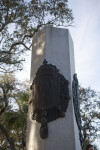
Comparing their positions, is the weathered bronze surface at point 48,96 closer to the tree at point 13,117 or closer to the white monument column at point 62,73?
the white monument column at point 62,73

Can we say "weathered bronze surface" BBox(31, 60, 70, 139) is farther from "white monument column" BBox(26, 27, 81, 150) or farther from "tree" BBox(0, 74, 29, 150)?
"tree" BBox(0, 74, 29, 150)

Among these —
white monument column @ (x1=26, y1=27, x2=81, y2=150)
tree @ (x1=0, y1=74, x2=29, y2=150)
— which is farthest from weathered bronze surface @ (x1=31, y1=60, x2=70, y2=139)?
tree @ (x1=0, y1=74, x2=29, y2=150)

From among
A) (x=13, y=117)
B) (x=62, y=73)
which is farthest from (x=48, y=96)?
(x=13, y=117)

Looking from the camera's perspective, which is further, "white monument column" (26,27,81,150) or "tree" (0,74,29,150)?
"tree" (0,74,29,150)

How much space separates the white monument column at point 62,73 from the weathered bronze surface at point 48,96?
5.2 inches

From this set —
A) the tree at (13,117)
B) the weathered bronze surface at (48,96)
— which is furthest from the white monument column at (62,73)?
the tree at (13,117)

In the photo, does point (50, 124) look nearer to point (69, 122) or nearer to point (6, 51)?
point (69, 122)

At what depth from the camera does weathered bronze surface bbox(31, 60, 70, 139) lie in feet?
11.9

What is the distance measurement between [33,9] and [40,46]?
5.34m

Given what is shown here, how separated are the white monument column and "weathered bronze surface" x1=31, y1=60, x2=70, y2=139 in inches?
5.2

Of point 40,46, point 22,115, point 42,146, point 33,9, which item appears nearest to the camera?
point 42,146

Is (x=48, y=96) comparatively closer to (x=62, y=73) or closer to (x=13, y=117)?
(x=62, y=73)

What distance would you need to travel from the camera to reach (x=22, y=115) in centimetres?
863

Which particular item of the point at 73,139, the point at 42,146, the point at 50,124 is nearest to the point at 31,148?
the point at 42,146
